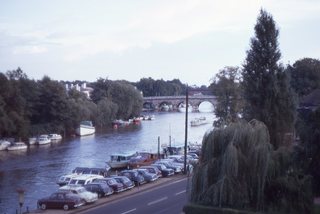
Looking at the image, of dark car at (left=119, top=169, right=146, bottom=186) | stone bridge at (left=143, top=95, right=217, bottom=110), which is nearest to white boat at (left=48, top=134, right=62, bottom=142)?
dark car at (left=119, top=169, right=146, bottom=186)

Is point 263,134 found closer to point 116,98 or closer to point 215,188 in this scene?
point 215,188

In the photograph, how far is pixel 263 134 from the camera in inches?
763

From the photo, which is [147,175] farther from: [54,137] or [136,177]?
[54,137]

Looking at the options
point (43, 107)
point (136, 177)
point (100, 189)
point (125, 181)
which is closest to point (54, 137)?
point (43, 107)

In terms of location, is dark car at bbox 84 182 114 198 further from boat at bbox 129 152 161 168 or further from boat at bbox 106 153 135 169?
boat at bbox 106 153 135 169

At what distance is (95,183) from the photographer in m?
28.5

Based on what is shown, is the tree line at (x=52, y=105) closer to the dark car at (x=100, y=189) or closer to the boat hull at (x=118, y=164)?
the boat hull at (x=118, y=164)

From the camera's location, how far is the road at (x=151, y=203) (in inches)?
933

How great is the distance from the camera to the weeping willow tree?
18734 millimetres

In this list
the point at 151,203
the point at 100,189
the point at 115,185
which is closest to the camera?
the point at 151,203

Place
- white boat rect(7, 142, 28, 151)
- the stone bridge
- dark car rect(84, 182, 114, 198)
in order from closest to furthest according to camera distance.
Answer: dark car rect(84, 182, 114, 198) → white boat rect(7, 142, 28, 151) → the stone bridge

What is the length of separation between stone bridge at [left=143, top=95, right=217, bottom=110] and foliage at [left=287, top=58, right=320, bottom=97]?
7199cm

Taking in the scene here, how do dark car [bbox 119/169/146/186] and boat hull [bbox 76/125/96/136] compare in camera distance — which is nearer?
dark car [bbox 119/169/146/186]

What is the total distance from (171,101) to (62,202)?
123148mm
